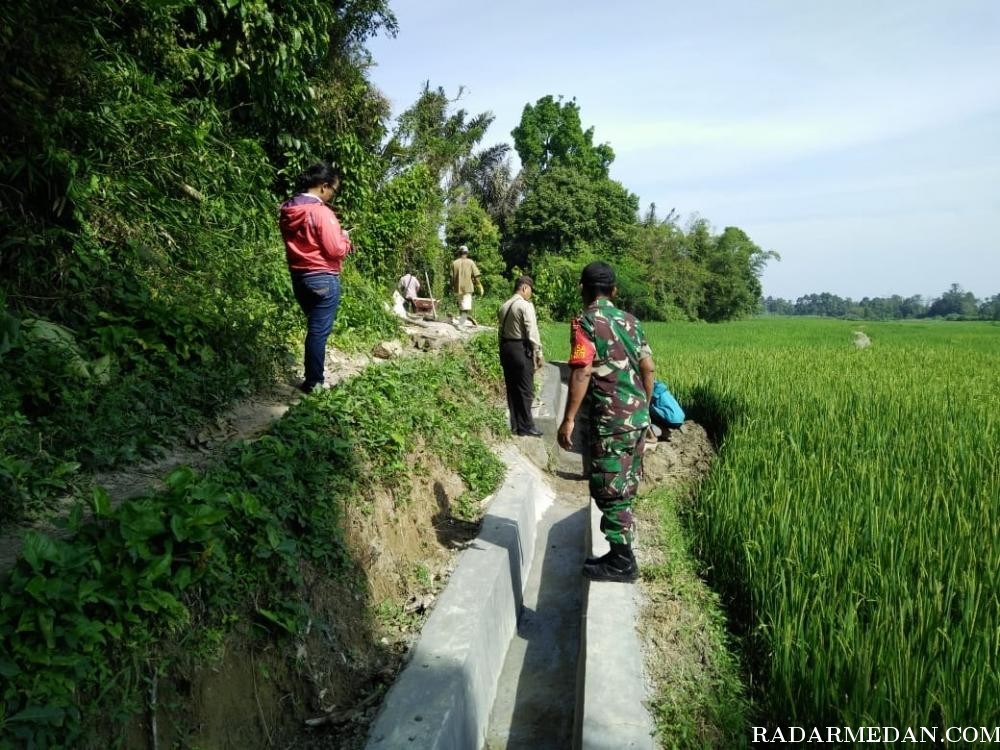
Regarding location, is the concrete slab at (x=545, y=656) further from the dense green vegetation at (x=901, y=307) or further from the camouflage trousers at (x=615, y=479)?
the dense green vegetation at (x=901, y=307)

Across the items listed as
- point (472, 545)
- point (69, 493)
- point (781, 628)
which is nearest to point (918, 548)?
point (781, 628)

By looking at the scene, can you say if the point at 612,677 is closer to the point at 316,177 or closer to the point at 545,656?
the point at 545,656

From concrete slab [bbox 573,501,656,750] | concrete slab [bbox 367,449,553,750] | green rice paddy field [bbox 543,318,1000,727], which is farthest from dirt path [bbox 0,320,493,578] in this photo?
green rice paddy field [bbox 543,318,1000,727]

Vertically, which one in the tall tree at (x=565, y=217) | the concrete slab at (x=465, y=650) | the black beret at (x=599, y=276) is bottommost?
the concrete slab at (x=465, y=650)

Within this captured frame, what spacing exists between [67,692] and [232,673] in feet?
2.30

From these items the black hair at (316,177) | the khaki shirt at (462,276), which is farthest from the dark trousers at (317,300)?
the khaki shirt at (462,276)

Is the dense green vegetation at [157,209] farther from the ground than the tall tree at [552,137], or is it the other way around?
the tall tree at [552,137]

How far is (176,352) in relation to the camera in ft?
14.2

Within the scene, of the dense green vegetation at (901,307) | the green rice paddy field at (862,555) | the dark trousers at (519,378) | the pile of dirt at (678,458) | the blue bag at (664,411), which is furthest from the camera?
the dense green vegetation at (901,307)

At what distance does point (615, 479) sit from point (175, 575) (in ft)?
7.32

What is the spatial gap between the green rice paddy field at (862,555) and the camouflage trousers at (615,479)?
68 cm

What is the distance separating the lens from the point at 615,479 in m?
3.53

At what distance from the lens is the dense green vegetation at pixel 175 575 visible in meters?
1.64

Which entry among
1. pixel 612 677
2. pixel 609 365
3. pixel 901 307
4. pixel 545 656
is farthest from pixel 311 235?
pixel 901 307
